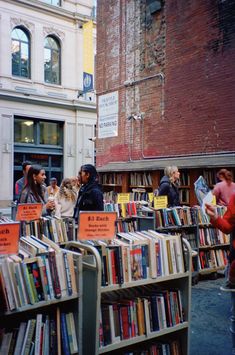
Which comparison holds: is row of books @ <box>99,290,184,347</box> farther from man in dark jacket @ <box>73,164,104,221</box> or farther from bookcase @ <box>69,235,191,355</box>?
man in dark jacket @ <box>73,164,104,221</box>

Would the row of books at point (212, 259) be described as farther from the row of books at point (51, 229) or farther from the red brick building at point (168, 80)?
the row of books at point (51, 229)

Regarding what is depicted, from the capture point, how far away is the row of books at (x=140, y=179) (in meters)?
9.70

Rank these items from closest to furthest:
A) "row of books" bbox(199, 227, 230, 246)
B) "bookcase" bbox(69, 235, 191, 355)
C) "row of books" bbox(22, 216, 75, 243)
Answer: "bookcase" bbox(69, 235, 191, 355) → "row of books" bbox(22, 216, 75, 243) → "row of books" bbox(199, 227, 230, 246)

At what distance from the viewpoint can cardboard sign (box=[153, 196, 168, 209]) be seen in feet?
19.0

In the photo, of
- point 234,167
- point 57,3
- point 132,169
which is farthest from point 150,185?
point 57,3

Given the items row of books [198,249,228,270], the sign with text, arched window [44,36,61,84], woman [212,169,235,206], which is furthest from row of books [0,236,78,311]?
arched window [44,36,61,84]

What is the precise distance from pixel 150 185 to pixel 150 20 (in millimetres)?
4924

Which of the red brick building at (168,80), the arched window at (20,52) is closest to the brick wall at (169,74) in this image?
the red brick building at (168,80)

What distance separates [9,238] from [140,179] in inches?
307

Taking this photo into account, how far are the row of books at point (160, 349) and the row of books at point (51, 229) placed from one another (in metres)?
2.09

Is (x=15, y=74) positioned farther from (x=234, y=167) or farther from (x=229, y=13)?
(x=234, y=167)

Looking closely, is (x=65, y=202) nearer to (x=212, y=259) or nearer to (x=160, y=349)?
(x=212, y=259)

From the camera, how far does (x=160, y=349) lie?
2904 mm

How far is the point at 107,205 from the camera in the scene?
21.2ft
